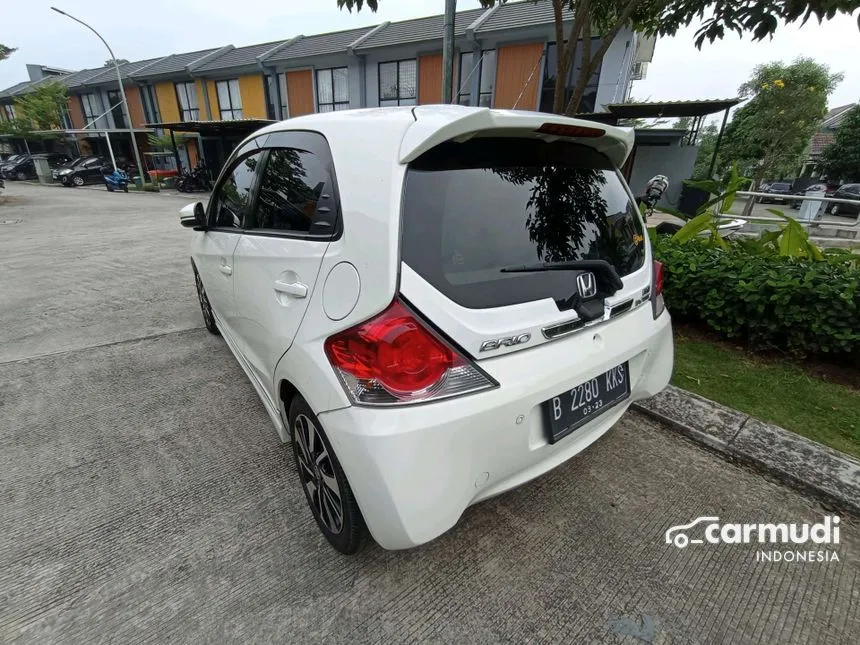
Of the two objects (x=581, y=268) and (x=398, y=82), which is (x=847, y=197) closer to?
(x=398, y=82)

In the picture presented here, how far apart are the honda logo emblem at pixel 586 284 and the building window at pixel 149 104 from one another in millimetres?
31360

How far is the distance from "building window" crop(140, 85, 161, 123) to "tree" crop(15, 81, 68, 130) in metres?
8.66

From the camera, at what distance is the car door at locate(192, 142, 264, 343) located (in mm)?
2363

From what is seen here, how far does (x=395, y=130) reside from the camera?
1.40m

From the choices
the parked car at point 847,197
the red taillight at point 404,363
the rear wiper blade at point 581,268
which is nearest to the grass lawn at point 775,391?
the rear wiper blade at point 581,268

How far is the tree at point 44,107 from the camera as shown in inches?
1119

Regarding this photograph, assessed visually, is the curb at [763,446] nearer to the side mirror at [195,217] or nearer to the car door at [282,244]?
the car door at [282,244]

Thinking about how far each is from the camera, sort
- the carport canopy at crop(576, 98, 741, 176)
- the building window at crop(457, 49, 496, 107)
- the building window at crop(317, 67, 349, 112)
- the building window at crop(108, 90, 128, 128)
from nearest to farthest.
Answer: the carport canopy at crop(576, 98, 741, 176), the building window at crop(457, 49, 496, 107), the building window at crop(317, 67, 349, 112), the building window at crop(108, 90, 128, 128)

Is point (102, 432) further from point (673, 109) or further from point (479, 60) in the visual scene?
point (479, 60)

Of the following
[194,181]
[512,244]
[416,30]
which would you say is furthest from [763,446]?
[194,181]

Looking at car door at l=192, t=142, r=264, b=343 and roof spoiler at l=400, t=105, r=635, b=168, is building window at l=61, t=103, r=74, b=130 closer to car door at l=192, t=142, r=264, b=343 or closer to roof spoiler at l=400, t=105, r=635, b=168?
car door at l=192, t=142, r=264, b=343

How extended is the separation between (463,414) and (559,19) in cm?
457

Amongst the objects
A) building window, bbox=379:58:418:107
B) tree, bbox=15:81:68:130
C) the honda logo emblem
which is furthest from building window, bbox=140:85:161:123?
the honda logo emblem

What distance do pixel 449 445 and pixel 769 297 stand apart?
2973mm
